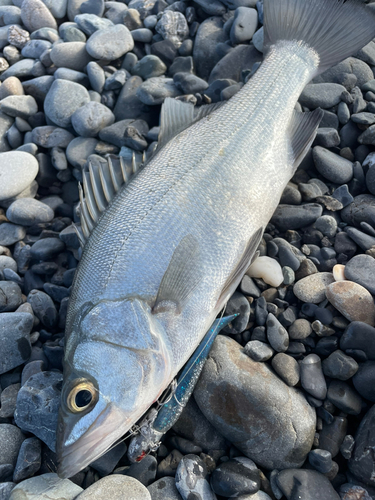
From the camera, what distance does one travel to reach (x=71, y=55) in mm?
4531

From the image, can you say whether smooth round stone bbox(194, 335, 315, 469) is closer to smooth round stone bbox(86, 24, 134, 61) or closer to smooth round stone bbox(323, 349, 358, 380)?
smooth round stone bbox(323, 349, 358, 380)

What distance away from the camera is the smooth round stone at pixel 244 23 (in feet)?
13.7

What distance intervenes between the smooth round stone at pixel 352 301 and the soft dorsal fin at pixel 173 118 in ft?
5.80

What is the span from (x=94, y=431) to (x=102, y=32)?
442cm

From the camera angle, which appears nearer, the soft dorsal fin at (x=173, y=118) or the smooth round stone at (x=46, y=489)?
the smooth round stone at (x=46, y=489)

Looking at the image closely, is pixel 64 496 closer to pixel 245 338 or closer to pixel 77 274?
pixel 77 274

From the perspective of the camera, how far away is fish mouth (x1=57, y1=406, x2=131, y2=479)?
1.97m

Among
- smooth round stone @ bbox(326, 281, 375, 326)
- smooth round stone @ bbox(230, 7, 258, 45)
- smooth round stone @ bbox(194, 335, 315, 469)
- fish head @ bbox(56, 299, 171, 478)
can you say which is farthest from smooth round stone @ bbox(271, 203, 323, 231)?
smooth round stone @ bbox(230, 7, 258, 45)

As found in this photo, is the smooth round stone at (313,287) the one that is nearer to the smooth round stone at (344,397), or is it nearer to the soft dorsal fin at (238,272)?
the soft dorsal fin at (238,272)

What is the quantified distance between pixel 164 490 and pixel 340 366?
137 cm

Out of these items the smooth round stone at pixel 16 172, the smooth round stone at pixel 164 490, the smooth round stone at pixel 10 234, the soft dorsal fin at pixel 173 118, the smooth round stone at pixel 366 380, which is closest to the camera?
the smooth round stone at pixel 164 490

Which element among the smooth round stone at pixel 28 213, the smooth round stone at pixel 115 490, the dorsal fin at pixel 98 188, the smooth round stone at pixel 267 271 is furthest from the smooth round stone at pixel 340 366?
the smooth round stone at pixel 28 213

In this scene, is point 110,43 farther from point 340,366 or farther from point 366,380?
point 366,380

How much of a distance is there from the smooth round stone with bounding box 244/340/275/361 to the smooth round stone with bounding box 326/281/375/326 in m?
0.59
